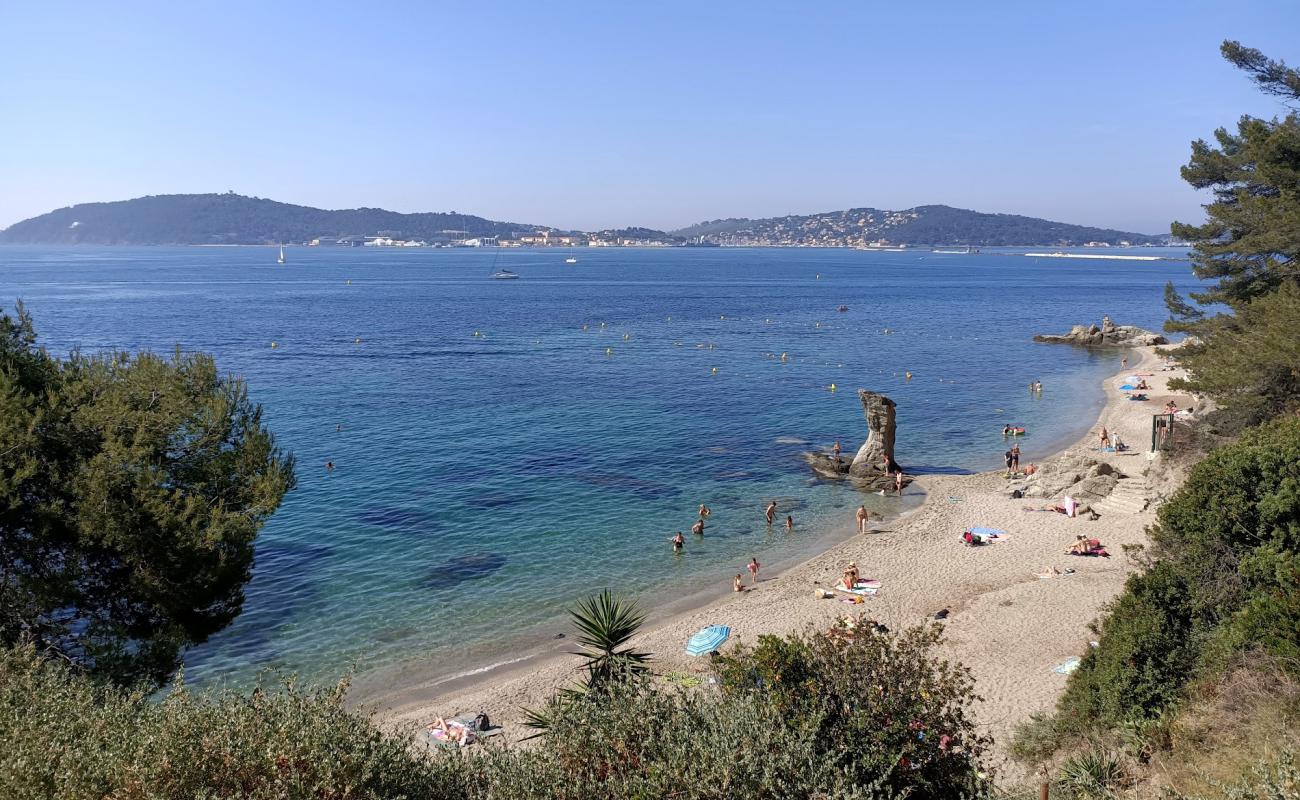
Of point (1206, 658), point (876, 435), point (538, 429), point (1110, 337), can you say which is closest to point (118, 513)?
point (1206, 658)

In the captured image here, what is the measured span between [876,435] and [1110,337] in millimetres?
52812

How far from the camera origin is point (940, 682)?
10.1 m

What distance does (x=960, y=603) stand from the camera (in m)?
21.9

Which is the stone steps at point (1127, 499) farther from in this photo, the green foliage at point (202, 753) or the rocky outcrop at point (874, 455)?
the green foliage at point (202, 753)

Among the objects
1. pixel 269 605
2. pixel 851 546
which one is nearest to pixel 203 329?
pixel 269 605

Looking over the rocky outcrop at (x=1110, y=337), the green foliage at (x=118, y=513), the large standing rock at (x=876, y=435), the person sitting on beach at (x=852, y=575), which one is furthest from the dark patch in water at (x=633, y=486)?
the rocky outcrop at (x=1110, y=337)

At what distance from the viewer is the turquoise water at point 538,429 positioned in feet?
75.0

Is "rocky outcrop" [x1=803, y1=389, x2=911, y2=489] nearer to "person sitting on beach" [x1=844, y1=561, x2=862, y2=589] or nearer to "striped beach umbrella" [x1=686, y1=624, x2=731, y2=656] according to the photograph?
"person sitting on beach" [x1=844, y1=561, x2=862, y2=589]

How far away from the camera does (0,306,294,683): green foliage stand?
43.8ft

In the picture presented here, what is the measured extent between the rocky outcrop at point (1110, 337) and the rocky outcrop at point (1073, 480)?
154 ft

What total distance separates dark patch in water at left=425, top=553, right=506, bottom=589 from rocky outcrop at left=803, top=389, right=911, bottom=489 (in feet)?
50.1

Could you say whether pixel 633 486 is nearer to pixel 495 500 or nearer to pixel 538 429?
pixel 495 500

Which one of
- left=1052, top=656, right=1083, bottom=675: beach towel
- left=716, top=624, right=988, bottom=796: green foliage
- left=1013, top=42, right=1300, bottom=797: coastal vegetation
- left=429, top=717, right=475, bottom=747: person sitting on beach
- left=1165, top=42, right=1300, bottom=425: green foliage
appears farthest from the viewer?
left=1165, top=42, right=1300, bottom=425: green foliage

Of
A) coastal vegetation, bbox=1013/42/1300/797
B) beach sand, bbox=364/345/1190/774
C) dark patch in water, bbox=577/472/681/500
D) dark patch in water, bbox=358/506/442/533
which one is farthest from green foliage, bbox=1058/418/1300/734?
dark patch in water, bbox=358/506/442/533
